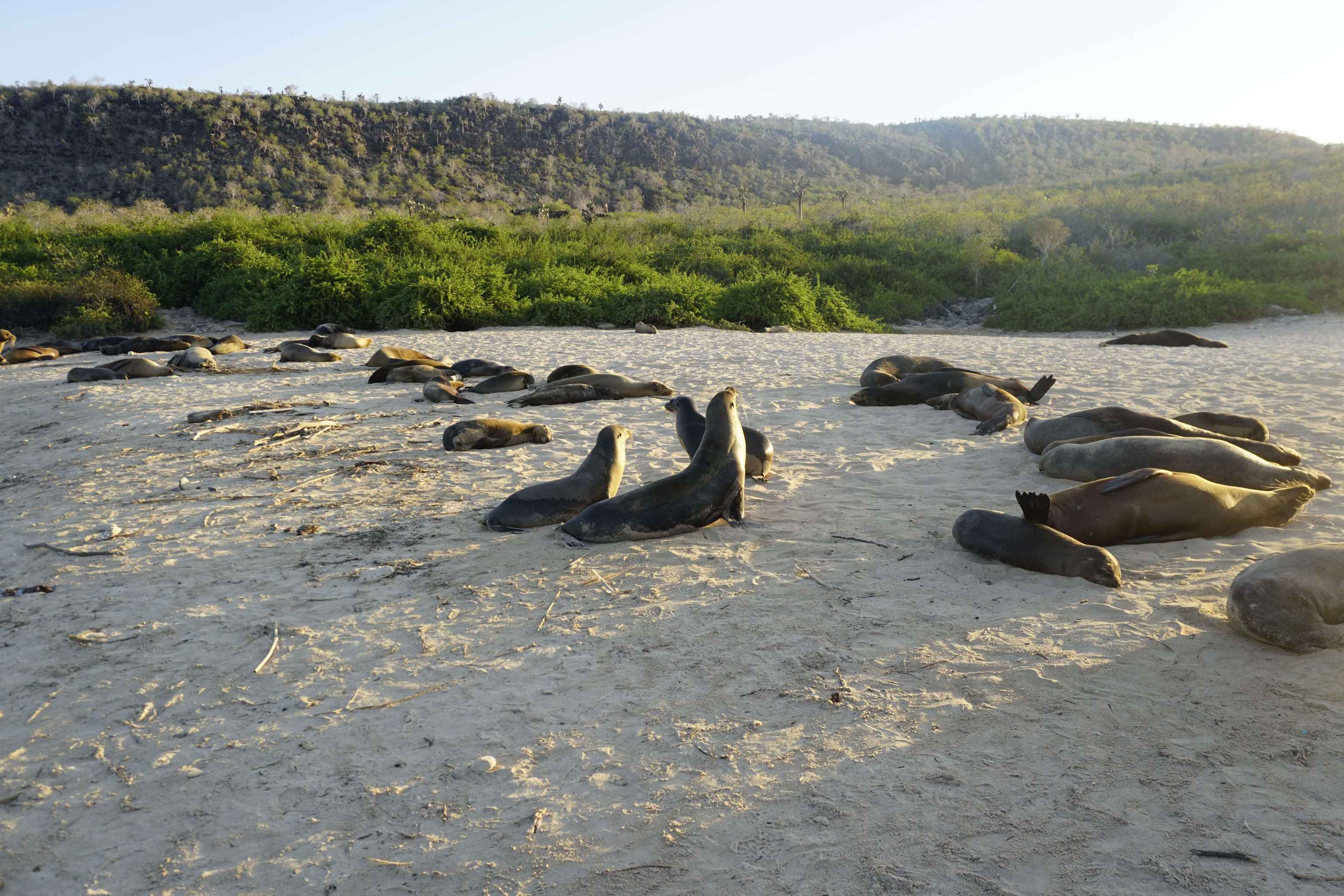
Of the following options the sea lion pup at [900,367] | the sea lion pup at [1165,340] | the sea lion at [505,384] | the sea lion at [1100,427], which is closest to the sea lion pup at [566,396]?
the sea lion at [505,384]

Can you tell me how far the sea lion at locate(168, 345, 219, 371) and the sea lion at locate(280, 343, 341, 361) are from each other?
90 centimetres

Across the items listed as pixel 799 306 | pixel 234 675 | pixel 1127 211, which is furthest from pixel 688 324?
pixel 1127 211

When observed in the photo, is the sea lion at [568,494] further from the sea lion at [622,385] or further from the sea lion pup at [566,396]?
the sea lion at [622,385]

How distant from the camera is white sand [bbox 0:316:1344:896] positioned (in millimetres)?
2320

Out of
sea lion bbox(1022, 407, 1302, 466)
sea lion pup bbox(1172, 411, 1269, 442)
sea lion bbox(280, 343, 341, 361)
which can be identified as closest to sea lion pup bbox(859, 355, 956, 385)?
sea lion bbox(1022, 407, 1302, 466)

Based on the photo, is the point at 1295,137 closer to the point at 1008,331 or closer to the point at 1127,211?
the point at 1127,211

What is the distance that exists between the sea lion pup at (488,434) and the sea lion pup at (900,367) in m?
4.11

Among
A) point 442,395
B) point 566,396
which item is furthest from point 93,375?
point 566,396

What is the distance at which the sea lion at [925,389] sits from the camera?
8.72 meters

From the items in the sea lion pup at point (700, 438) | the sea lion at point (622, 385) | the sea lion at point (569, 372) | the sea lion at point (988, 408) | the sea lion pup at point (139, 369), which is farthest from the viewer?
the sea lion pup at point (139, 369)

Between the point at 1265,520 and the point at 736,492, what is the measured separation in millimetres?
2817

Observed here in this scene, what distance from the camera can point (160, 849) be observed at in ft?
7.80

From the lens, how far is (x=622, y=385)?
920cm

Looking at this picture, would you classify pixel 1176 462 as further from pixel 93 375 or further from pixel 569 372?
pixel 93 375
